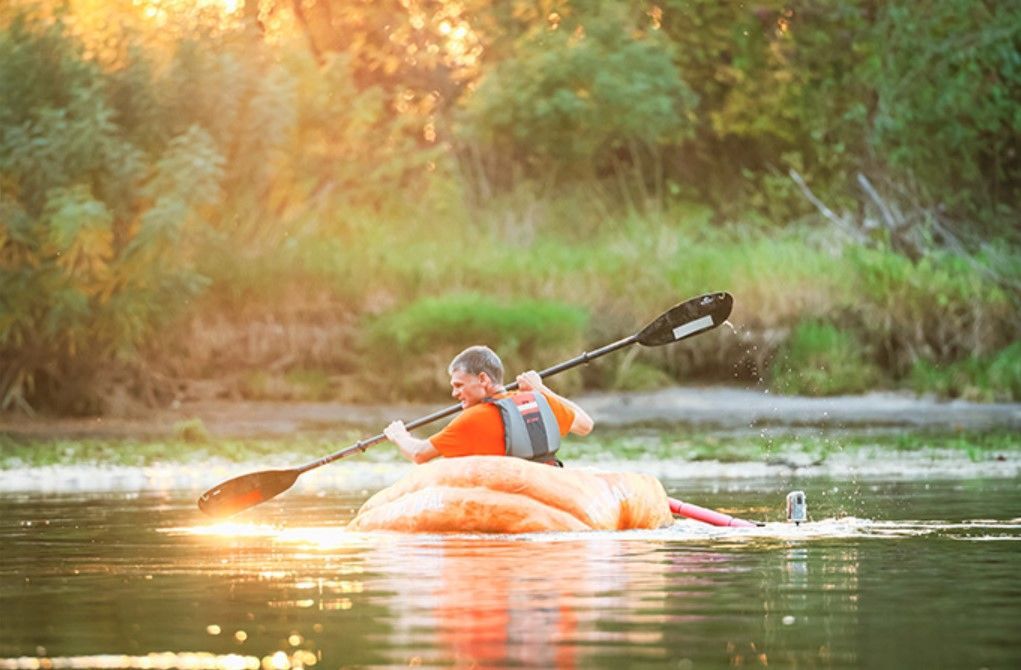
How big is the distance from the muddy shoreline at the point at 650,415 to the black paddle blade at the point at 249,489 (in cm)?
977

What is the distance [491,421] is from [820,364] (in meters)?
14.9

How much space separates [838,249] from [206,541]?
1843cm

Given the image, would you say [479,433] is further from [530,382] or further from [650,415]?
[650,415]

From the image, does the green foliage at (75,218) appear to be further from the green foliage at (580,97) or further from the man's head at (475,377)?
the man's head at (475,377)

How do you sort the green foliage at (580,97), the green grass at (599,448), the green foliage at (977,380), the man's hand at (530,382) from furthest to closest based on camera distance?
the green foliage at (580,97)
the green foliage at (977,380)
the green grass at (599,448)
the man's hand at (530,382)

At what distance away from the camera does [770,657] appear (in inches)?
299

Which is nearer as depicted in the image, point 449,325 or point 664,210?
point 449,325

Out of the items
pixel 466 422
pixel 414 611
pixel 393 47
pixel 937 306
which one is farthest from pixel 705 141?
pixel 414 611

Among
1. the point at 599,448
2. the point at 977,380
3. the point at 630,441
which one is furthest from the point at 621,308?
the point at 599,448

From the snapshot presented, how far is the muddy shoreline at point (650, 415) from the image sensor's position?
24.9m

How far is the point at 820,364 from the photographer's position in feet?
90.3

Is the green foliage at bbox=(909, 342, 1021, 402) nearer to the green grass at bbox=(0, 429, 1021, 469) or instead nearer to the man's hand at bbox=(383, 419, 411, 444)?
the green grass at bbox=(0, 429, 1021, 469)

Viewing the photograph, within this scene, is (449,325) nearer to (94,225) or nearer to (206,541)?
(94,225)

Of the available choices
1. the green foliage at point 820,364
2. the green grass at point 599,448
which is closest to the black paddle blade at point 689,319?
the green grass at point 599,448
